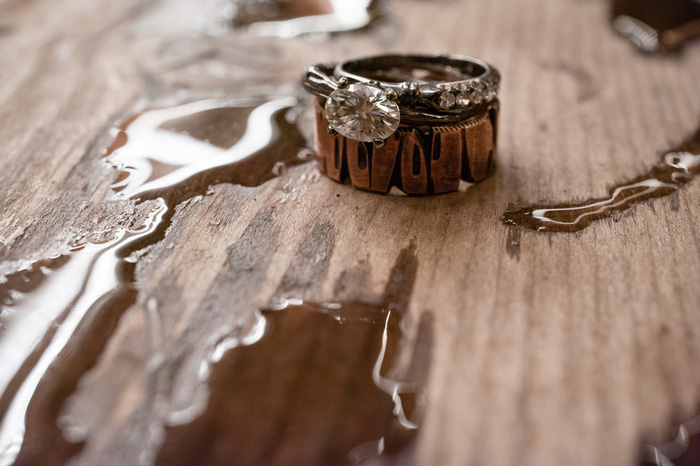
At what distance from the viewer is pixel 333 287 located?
0.61 m

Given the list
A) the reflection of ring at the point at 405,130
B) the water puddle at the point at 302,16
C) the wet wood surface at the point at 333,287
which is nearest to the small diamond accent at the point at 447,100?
the reflection of ring at the point at 405,130

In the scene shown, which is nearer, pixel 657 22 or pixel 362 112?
pixel 362 112

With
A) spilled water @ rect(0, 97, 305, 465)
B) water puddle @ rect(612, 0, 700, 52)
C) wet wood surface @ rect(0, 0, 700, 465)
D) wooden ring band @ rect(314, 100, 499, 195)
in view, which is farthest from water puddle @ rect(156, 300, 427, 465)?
water puddle @ rect(612, 0, 700, 52)

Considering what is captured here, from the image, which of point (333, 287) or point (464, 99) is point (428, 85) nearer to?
point (464, 99)

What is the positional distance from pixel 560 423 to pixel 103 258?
1.61 ft

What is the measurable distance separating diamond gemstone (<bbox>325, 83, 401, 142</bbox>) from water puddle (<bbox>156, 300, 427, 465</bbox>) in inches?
8.9

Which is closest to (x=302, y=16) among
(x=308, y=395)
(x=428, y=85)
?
(x=428, y=85)

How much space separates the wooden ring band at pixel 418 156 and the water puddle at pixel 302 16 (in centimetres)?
64

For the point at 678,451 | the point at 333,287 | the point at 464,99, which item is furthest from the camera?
the point at 464,99

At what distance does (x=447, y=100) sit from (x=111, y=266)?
0.43 m

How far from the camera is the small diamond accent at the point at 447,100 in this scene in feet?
2.30

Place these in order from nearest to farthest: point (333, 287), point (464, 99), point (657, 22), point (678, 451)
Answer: point (678, 451) < point (333, 287) < point (464, 99) < point (657, 22)

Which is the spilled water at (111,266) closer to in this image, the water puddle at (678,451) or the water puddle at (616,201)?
the water puddle at (616,201)

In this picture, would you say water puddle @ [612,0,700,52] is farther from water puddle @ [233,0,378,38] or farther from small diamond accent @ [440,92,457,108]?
small diamond accent @ [440,92,457,108]
